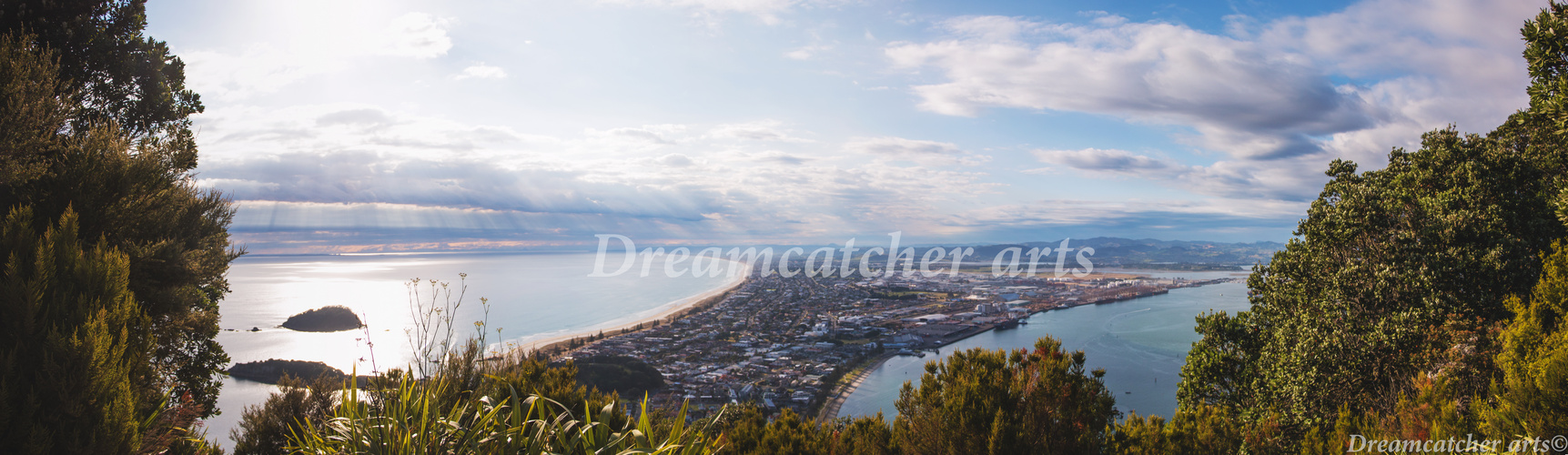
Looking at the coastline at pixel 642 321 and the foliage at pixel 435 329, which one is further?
the coastline at pixel 642 321

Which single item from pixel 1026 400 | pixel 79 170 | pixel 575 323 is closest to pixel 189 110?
pixel 79 170

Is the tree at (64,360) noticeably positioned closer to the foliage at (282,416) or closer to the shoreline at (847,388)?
the foliage at (282,416)

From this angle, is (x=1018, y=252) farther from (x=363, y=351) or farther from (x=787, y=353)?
(x=363, y=351)

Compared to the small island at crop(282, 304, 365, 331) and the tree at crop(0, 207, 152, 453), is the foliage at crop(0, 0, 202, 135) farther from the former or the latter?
the small island at crop(282, 304, 365, 331)

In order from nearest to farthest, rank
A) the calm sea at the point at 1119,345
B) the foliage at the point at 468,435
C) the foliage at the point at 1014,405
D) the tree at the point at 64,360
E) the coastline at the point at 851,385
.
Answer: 1. the foliage at the point at 468,435
2. the tree at the point at 64,360
3. the foliage at the point at 1014,405
4. the coastline at the point at 851,385
5. the calm sea at the point at 1119,345

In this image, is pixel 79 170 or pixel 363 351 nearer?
pixel 79 170

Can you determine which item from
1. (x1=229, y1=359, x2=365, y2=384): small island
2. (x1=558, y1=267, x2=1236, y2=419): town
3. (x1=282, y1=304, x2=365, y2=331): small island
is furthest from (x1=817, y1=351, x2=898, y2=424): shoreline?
(x1=282, y1=304, x2=365, y2=331): small island

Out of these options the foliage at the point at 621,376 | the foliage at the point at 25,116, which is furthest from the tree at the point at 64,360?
the foliage at the point at 621,376
